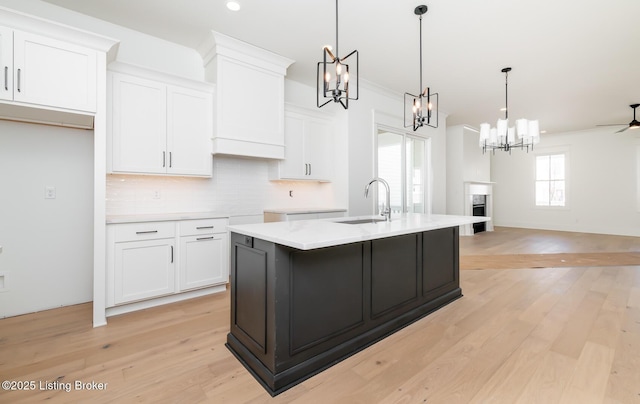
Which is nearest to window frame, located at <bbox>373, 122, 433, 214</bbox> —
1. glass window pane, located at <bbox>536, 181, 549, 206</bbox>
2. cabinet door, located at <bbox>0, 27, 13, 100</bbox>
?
cabinet door, located at <bbox>0, 27, 13, 100</bbox>

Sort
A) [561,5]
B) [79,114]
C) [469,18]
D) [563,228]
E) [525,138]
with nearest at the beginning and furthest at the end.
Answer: [79,114], [561,5], [469,18], [525,138], [563,228]

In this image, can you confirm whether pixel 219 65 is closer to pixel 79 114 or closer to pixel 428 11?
pixel 79 114

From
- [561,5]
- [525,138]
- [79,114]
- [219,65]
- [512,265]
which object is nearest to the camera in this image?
[79,114]

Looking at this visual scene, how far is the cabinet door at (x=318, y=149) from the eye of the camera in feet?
14.3

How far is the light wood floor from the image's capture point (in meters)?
1.64

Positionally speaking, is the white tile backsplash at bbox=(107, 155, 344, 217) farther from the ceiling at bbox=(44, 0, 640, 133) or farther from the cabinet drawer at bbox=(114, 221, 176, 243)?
the ceiling at bbox=(44, 0, 640, 133)

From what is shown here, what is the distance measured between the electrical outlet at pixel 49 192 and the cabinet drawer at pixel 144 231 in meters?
0.81

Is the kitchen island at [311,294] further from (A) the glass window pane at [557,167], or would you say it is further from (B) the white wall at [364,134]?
(A) the glass window pane at [557,167]

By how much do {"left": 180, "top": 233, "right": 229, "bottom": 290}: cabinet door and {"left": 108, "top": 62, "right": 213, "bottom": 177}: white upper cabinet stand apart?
2.51 ft

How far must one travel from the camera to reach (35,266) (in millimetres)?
2748

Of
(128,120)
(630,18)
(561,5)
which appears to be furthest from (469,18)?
(128,120)

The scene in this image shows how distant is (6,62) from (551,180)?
11136mm

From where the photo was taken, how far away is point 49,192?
2811 mm

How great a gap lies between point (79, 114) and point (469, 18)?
3.72m
